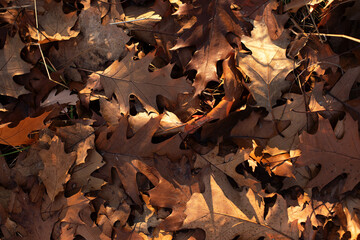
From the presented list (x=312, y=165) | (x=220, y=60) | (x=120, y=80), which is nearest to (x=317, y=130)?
(x=312, y=165)

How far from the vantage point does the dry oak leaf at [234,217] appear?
1.82 metres

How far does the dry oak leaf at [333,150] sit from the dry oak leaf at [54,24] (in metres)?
1.61

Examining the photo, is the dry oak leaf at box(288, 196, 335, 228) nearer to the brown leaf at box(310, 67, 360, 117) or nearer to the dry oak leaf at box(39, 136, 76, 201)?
the brown leaf at box(310, 67, 360, 117)

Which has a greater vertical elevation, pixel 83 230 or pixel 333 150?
pixel 333 150

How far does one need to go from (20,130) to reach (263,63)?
1530 mm

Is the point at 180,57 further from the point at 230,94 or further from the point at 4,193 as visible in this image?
the point at 4,193

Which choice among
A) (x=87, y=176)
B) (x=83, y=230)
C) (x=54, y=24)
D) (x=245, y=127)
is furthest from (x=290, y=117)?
(x=54, y=24)

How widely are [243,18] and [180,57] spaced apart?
18.3 inches

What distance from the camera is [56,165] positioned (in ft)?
6.25

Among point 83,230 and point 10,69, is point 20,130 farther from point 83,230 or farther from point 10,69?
point 83,230

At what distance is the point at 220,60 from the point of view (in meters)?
2.03

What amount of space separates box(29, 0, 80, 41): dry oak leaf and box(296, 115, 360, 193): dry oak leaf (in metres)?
1.61

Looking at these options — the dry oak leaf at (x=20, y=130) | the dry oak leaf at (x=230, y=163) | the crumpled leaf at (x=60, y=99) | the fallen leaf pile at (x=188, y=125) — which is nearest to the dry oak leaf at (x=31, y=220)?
the fallen leaf pile at (x=188, y=125)

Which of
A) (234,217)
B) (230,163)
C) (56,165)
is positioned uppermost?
(230,163)
